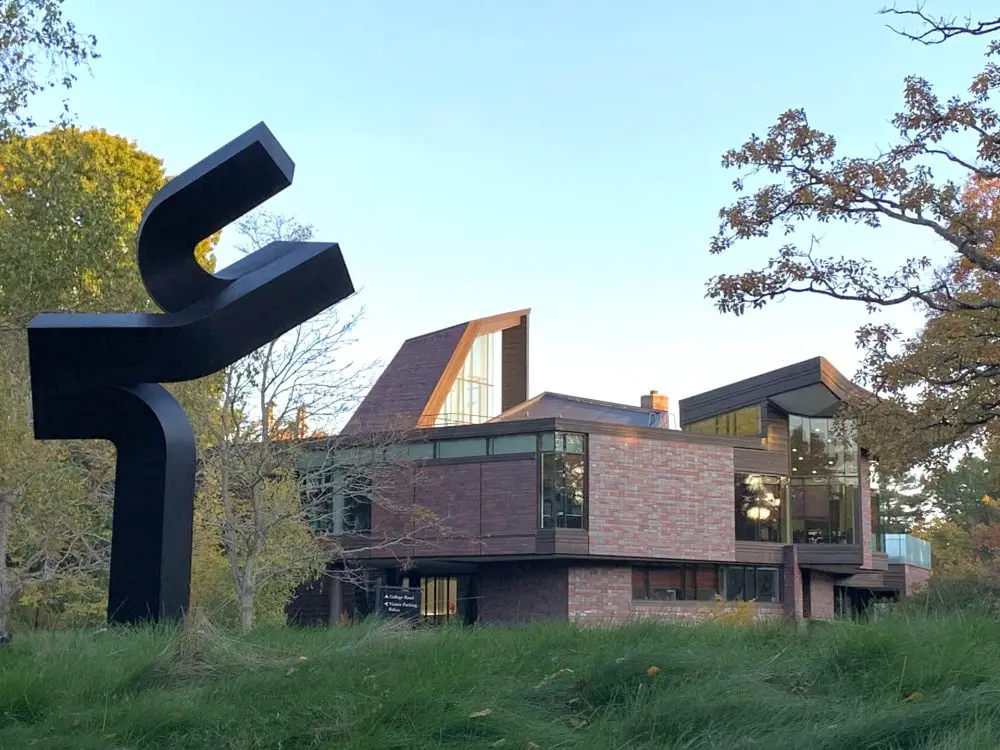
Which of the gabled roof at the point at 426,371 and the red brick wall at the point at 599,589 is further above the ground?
the gabled roof at the point at 426,371

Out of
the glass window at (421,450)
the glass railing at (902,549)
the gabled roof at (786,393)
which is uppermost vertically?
the gabled roof at (786,393)

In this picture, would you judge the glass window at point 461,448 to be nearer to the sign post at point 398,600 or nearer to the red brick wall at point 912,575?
the sign post at point 398,600

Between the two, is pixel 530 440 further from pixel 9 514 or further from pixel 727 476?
pixel 9 514

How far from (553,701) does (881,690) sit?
184 cm

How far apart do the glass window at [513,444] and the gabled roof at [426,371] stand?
7.47 m

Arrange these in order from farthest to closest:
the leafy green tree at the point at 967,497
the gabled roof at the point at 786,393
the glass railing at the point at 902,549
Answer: the leafy green tree at the point at 967,497, the glass railing at the point at 902,549, the gabled roof at the point at 786,393

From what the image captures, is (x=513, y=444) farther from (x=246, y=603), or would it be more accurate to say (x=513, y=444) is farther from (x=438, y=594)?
(x=246, y=603)

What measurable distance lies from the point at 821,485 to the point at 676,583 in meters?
6.66

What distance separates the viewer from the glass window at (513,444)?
118ft

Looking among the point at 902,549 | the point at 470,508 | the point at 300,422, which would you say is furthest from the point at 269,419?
the point at 902,549

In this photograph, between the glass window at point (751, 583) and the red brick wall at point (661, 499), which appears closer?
the red brick wall at point (661, 499)

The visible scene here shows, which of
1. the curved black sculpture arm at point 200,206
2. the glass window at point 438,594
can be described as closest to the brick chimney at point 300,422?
the curved black sculpture arm at point 200,206

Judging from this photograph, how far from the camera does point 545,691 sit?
7164 millimetres

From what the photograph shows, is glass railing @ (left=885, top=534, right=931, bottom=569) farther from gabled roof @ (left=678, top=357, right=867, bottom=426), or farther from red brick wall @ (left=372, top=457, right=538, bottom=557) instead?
red brick wall @ (left=372, top=457, right=538, bottom=557)
